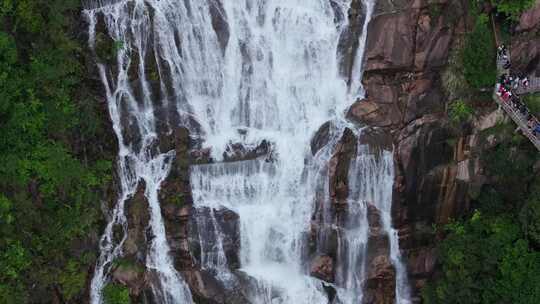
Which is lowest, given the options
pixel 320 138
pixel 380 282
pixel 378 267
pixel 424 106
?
pixel 380 282

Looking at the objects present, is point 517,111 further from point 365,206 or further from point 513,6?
point 365,206

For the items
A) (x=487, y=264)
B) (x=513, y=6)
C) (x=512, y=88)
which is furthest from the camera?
(x=512, y=88)

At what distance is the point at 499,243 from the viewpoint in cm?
2202

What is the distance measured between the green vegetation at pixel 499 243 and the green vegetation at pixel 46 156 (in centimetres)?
1384

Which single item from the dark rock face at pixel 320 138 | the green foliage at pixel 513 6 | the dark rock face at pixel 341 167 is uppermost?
the green foliage at pixel 513 6

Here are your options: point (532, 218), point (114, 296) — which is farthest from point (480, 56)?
point (114, 296)

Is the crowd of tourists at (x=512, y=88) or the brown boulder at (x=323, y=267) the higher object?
the crowd of tourists at (x=512, y=88)

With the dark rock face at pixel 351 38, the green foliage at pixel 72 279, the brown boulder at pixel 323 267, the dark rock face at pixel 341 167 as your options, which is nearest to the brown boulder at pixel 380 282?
the brown boulder at pixel 323 267

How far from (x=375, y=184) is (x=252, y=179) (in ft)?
16.3

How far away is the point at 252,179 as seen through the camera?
78.5 ft

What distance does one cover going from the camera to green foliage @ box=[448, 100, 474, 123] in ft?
77.0

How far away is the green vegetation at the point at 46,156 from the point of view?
21.3 m

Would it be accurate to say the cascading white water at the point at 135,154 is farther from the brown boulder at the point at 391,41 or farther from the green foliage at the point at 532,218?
the green foliage at the point at 532,218

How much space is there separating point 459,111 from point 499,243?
17.1 feet
